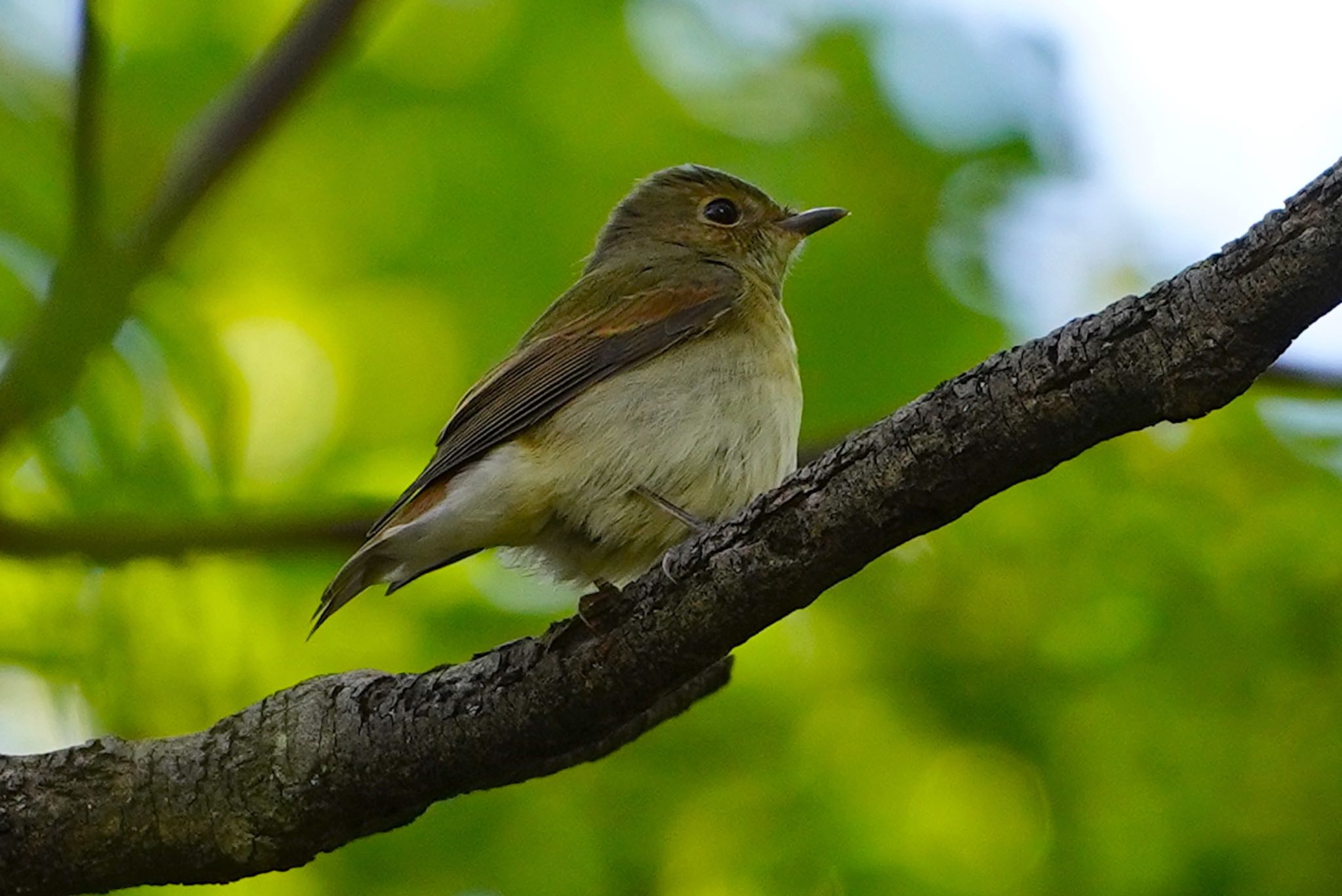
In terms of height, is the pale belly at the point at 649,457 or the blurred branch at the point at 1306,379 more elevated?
the pale belly at the point at 649,457

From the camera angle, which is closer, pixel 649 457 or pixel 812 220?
pixel 649 457

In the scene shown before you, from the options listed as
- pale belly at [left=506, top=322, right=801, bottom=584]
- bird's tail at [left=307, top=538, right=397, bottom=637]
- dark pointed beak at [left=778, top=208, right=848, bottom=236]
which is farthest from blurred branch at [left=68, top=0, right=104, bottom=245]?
dark pointed beak at [left=778, top=208, right=848, bottom=236]

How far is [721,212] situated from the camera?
6855mm

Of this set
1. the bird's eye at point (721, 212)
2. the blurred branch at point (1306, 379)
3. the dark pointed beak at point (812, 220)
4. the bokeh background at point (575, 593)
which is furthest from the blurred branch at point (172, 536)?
the blurred branch at point (1306, 379)

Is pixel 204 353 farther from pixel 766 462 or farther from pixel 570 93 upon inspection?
pixel 570 93

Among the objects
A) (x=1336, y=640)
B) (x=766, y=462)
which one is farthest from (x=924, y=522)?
(x=1336, y=640)

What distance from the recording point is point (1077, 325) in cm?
311

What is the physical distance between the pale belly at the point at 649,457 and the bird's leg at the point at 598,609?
129 cm

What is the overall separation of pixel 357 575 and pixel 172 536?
579 millimetres

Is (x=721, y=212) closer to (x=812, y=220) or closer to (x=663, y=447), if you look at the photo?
(x=812, y=220)

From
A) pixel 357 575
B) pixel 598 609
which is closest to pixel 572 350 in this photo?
pixel 357 575

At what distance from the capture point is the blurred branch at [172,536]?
13.9 ft

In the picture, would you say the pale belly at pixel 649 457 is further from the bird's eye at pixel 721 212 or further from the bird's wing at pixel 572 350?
the bird's eye at pixel 721 212

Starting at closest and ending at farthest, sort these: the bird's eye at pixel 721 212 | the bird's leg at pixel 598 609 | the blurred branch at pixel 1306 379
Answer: the bird's leg at pixel 598 609, the blurred branch at pixel 1306 379, the bird's eye at pixel 721 212
